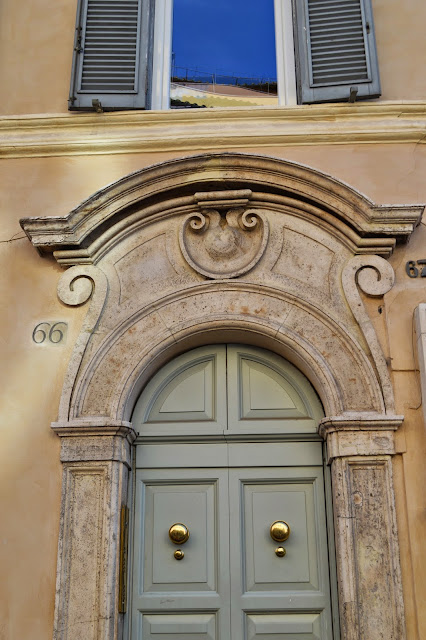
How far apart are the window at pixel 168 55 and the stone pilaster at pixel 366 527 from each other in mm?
2310

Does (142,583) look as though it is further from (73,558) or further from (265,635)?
(265,635)

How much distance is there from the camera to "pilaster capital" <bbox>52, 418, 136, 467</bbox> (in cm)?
431

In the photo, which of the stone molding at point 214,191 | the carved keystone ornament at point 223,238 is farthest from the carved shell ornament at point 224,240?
the stone molding at point 214,191

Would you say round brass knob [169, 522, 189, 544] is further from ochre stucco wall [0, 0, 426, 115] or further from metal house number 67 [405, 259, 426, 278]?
ochre stucco wall [0, 0, 426, 115]

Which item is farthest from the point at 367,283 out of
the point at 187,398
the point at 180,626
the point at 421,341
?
the point at 180,626

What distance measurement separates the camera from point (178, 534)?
4375 millimetres

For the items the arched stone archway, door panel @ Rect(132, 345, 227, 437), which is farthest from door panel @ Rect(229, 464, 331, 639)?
door panel @ Rect(132, 345, 227, 437)

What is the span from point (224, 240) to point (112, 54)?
1711mm

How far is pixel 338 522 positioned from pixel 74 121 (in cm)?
314

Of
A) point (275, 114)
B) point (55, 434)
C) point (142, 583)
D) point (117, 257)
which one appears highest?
point (275, 114)

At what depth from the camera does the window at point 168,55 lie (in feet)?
17.1

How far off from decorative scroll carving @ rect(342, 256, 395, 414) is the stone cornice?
Answer: 0.94 meters

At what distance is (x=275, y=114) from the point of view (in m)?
5.09

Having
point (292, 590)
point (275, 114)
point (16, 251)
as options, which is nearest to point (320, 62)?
point (275, 114)
